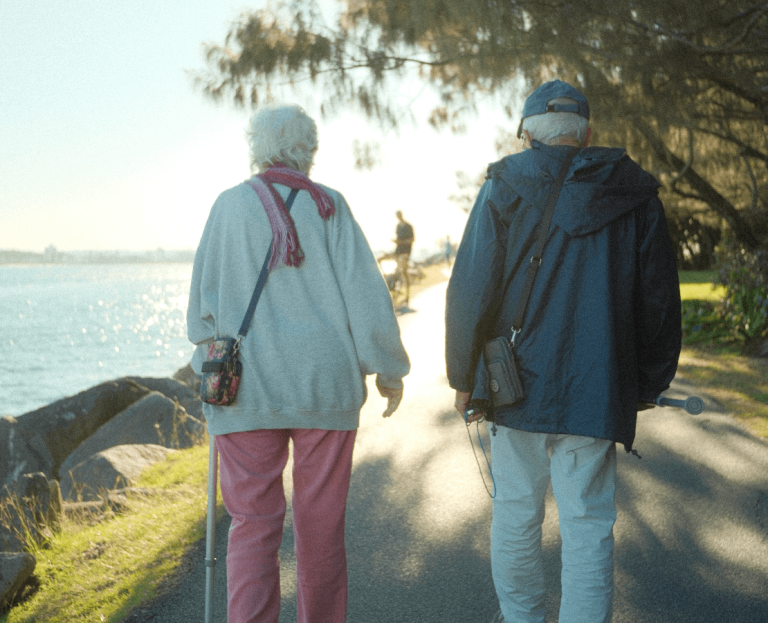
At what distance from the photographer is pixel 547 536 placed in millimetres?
3516

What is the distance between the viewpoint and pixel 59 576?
3.60 metres

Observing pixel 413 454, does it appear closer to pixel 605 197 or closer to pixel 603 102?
pixel 605 197

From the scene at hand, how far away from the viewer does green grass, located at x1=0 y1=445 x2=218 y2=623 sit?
10.2 ft

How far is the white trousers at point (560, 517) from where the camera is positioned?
225 centimetres

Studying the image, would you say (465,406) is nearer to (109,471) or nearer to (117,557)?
(117,557)

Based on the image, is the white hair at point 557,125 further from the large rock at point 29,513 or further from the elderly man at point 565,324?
the large rock at point 29,513

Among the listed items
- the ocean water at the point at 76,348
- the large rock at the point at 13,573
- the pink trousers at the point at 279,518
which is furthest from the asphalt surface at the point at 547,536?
the ocean water at the point at 76,348

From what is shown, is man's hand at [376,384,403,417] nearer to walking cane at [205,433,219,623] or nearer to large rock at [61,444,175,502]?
walking cane at [205,433,219,623]

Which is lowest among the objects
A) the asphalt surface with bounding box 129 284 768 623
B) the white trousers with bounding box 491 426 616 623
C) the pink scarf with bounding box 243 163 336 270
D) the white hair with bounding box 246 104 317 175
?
the asphalt surface with bounding box 129 284 768 623

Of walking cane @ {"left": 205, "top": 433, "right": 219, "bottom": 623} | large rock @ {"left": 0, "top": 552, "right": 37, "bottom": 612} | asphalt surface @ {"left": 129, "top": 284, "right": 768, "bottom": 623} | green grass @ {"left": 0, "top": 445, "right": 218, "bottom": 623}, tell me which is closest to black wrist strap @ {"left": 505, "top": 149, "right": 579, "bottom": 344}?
walking cane @ {"left": 205, "top": 433, "right": 219, "bottom": 623}

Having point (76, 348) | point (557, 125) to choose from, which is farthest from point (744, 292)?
point (76, 348)

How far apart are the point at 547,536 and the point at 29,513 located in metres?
3.10

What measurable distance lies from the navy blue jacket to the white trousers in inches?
4.0

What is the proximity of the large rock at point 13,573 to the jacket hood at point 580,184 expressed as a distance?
2878 mm
